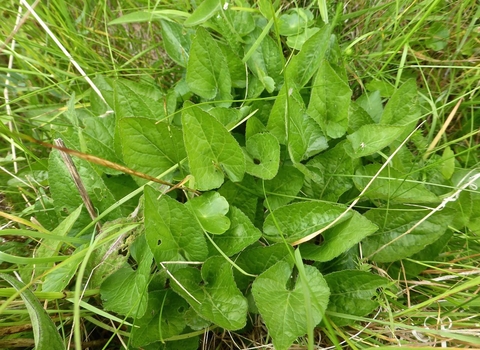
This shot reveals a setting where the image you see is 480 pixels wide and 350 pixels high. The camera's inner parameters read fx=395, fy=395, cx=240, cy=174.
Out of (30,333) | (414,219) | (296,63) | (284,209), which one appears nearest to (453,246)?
(414,219)

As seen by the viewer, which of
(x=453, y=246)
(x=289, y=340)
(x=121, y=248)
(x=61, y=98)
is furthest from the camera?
(x=61, y=98)

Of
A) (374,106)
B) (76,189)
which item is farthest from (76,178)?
(374,106)

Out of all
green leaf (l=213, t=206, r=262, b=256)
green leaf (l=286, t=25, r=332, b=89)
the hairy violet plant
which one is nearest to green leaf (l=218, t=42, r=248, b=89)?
the hairy violet plant

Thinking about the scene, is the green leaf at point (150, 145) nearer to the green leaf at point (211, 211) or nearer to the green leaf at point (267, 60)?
the green leaf at point (211, 211)

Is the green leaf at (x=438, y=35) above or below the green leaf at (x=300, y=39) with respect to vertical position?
below

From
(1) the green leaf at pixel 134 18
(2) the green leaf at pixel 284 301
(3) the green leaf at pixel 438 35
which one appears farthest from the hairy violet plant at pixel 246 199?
(3) the green leaf at pixel 438 35

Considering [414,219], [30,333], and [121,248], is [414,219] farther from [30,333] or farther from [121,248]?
[30,333]

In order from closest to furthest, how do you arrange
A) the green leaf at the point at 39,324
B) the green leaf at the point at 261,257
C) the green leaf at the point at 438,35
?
the green leaf at the point at 39,324
the green leaf at the point at 261,257
the green leaf at the point at 438,35

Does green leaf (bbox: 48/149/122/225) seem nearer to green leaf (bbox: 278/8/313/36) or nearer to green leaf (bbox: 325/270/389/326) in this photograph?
green leaf (bbox: 325/270/389/326)

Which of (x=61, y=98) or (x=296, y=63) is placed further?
(x=61, y=98)
